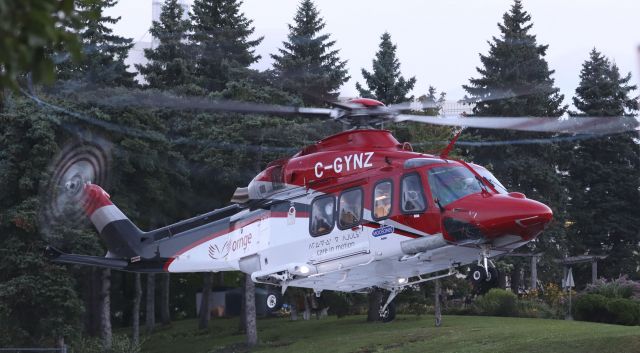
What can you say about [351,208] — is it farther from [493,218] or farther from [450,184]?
[493,218]

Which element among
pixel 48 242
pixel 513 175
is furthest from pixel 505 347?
pixel 513 175

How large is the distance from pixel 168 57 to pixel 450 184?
119 ft

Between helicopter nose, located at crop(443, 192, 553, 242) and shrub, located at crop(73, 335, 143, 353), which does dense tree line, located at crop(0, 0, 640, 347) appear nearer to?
shrub, located at crop(73, 335, 143, 353)

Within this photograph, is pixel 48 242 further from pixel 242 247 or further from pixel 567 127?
pixel 567 127

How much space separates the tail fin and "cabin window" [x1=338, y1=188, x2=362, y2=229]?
617 cm

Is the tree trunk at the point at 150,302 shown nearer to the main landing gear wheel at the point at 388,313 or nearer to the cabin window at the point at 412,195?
the main landing gear wheel at the point at 388,313

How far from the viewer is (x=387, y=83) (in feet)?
153

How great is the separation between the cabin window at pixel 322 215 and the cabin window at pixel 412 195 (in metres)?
1.46

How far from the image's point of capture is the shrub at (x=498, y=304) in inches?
1484

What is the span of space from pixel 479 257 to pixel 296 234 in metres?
3.51

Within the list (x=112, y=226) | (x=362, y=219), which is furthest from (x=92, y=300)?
(x=362, y=219)

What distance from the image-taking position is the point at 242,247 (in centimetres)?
1828

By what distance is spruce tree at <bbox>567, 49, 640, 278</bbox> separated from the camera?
55.0 meters

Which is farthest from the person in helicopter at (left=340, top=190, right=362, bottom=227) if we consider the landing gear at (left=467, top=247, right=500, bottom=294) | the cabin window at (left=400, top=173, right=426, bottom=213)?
the landing gear at (left=467, top=247, right=500, bottom=294)
